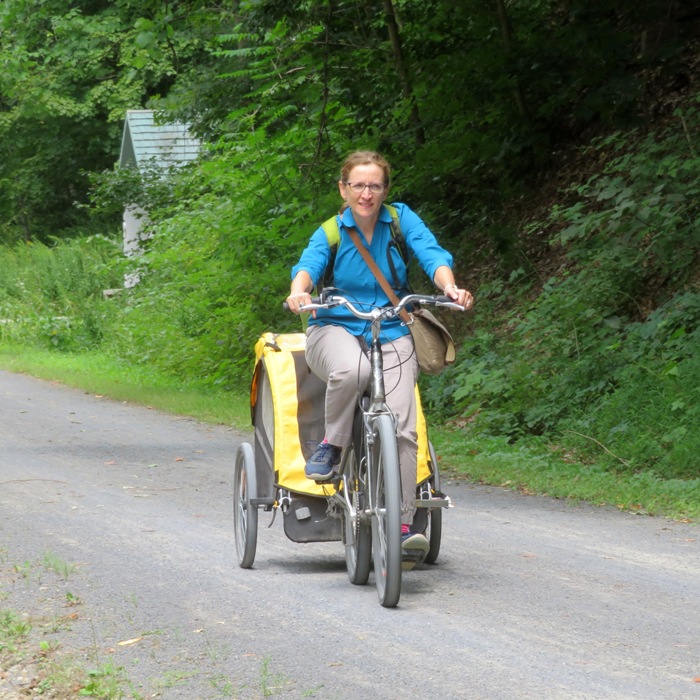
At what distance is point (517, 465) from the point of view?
425 inches

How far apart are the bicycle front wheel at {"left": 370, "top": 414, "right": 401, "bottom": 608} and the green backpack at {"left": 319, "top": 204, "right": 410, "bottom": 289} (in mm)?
812

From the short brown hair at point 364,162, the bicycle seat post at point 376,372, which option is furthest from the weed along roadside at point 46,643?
the short brown hair at point 364,162

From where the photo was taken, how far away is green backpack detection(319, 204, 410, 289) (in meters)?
6.17

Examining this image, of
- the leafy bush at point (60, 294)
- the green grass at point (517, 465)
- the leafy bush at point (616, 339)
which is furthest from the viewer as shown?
the leafy bush at point (60, 294)

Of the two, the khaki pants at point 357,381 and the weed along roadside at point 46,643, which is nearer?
the weed along roadside at point 46,643

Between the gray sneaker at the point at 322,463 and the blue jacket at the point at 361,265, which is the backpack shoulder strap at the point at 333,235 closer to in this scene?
the blue jacket at the point at 361,265

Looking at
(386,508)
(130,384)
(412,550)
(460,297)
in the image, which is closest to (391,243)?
(460,297)

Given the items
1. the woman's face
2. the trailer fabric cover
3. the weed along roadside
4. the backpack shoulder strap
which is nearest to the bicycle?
the trailer fabric cover

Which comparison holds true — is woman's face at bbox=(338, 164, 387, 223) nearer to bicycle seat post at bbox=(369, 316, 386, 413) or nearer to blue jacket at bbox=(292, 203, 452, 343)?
blue jacket at bbox=(292, 203, 452, 343)

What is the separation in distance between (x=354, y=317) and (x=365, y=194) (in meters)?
0.59

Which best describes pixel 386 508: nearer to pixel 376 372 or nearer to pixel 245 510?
pixel 376 372

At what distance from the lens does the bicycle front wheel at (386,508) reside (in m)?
5.55

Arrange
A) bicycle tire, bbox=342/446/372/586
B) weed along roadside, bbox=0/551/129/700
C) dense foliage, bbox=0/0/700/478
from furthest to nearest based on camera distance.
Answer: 1. dense foliage, bbox=0/0/700/478
2. bicycle tire, bbox=342/446/372/586
3. weed along roadside, bbox=0/551/129/700

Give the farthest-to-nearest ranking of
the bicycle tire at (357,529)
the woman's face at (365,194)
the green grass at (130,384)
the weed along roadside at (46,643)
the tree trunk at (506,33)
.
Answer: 1. the green grass at (130,384)
2. the tree trunk at (506,33)
3. the woman's face at (365,194)
4. the bicycle tire at (357,529)
5. the weed along roadside at (46,643)
